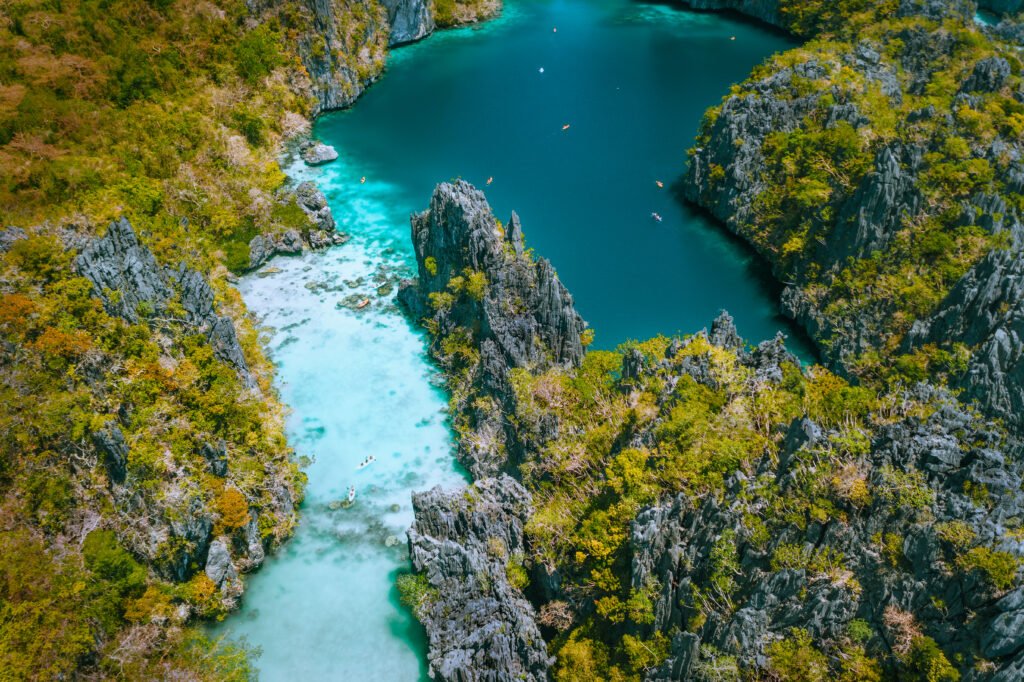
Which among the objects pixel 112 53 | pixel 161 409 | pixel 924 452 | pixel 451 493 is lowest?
pixel 451 493

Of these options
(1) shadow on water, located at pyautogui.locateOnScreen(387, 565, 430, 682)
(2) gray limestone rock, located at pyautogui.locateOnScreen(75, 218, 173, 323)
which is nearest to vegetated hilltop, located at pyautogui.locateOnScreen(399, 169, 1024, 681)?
(1) shadow on water, located at pyautogui.locateOnScreen(387, 565, 430, 682)

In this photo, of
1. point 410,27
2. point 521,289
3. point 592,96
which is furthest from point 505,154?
point 410,27

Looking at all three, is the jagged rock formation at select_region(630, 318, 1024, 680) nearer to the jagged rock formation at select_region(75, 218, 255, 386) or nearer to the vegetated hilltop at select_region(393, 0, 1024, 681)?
the vegetated hilltop at select_region(393, 0, 1024, 681)

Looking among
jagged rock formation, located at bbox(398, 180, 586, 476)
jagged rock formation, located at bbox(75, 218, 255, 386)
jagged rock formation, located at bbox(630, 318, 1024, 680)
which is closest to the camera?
jagged rock formation, located at bbox(630, 318, 1024, 680)

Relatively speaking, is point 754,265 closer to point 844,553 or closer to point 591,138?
point 591,138

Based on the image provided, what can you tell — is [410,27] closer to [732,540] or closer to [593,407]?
[593,407]

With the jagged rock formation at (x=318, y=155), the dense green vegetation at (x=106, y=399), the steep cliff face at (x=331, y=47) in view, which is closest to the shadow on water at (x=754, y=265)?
the jagged rock formation at (x=318, y=155)

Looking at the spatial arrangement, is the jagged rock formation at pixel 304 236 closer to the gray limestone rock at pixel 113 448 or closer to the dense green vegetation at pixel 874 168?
the gray limestone rock at pixel 113 448
